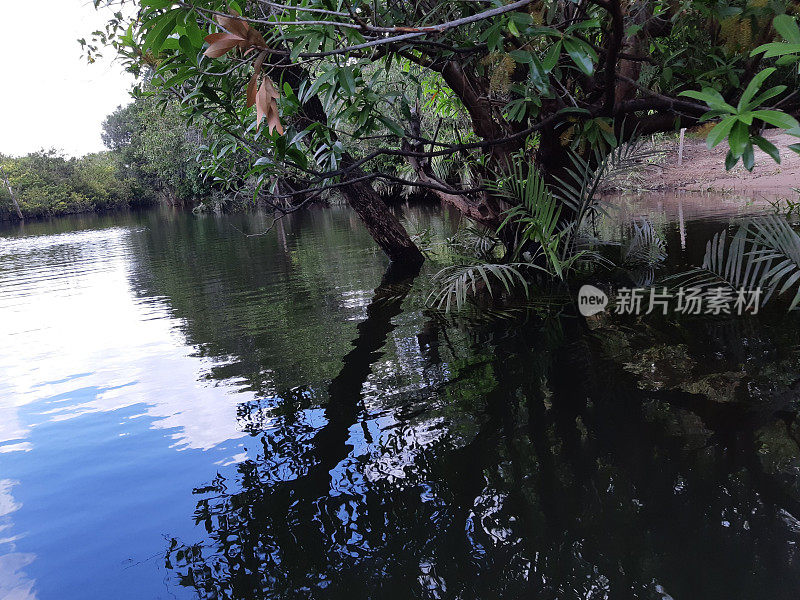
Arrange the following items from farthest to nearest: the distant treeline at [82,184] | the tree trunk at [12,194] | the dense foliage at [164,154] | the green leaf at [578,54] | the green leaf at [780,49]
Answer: the distant treeline at [82,184]
the tree trunk at [12,194]
the dense foliage at [164,154]
the green leaf at [578,54]
the green leaf at [780,49]

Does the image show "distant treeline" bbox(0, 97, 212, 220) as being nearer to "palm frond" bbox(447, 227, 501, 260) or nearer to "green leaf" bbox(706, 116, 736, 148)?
"palm frond" bbox(447, 227, 501, 260)

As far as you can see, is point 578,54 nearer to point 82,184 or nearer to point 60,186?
point 60,186

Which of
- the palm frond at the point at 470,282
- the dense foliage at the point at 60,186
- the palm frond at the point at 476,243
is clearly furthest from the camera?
the dense foliage at the point at 60,186

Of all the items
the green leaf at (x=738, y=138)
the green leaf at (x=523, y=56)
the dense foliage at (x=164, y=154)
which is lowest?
the green leaf at (x=738, y=138)

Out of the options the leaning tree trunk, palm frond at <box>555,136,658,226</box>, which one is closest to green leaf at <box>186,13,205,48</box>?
palm frond at <box>555,136,658,226</box>

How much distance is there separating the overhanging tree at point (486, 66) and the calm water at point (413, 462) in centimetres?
144

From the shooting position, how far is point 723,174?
15.8 metres

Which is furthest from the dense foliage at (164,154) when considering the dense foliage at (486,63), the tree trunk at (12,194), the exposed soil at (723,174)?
the exposed soil at (723,174)

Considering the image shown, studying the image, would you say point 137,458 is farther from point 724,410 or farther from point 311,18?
point 724,410

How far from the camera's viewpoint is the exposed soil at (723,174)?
13.4m

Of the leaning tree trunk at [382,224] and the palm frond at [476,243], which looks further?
the leaning tree trunk at [382,224]

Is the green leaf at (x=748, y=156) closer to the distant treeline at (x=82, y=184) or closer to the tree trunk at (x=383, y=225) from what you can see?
the tree trunk at (x=383, y=225)

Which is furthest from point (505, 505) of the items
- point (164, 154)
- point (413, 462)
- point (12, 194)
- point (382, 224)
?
point (12, 194)

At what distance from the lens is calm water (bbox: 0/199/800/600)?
7.04 ft
